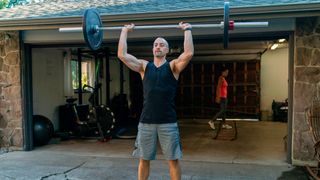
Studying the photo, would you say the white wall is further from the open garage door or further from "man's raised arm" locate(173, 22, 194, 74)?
"man's raised arm" locate(173, 22, 194, 74)

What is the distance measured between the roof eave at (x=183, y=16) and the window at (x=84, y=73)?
3731 millimetres

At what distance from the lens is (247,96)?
11258 mm

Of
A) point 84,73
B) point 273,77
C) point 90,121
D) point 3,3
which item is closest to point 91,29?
point 90,121

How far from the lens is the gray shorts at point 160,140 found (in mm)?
3150

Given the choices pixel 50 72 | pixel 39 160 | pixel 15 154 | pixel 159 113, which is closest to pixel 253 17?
pixel 159 113

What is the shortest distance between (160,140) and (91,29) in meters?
1.46

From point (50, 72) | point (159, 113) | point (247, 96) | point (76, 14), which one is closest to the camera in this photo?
point (159, 113)

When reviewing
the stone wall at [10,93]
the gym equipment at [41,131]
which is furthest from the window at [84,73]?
the stone wall at [10,93]

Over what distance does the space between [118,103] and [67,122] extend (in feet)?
7.78

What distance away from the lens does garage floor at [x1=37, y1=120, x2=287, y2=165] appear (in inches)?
214

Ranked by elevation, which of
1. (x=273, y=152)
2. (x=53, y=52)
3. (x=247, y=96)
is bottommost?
(x=273, y=152)

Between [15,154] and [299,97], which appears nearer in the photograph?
[299,97]

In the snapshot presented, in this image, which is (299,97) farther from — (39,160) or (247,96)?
(247,96)

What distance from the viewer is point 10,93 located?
6.10 meters
